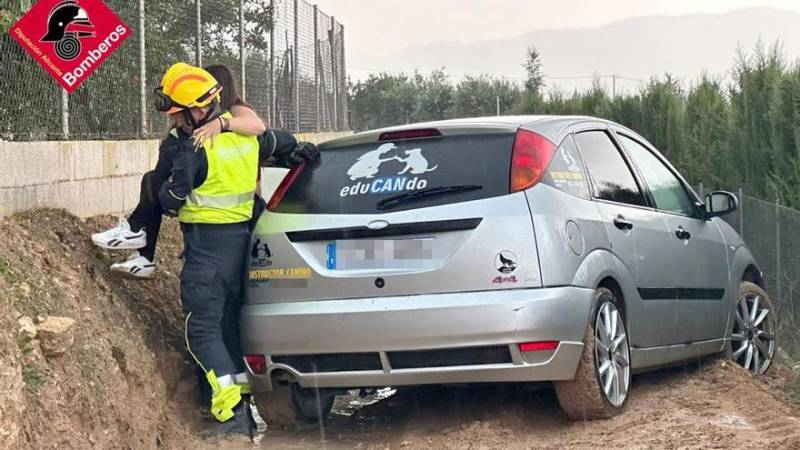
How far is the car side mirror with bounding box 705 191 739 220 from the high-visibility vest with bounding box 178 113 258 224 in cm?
332

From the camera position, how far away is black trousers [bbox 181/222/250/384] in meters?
6.33

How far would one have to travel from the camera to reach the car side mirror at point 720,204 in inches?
312

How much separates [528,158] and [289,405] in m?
1.98

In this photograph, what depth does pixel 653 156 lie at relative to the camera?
796 cm

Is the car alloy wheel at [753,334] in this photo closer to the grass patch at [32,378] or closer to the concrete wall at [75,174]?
the concrete wall at [75,174]

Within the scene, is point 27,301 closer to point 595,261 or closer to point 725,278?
point 595,261

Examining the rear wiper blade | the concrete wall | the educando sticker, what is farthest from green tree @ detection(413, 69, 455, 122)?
the rear wiper blade

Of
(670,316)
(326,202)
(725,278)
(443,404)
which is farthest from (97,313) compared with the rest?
(725,278)

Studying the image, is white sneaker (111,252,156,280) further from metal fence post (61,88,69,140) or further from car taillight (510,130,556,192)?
car taillight (510,130,556,192)

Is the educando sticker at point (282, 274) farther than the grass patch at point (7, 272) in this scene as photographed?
Yes

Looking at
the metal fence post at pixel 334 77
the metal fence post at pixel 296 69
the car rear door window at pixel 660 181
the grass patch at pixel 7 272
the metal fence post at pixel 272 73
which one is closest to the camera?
the grass patch at pixel 7 272

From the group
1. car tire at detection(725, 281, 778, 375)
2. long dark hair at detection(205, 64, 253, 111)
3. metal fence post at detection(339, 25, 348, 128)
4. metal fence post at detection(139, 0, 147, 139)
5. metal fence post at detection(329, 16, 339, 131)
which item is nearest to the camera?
long dark hair at detection(205, 64, 253, 111)

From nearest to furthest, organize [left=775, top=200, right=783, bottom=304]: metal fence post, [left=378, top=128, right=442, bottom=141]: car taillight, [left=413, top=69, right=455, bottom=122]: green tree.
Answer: [left=378, top=128, right=442, bottom=141]: car taillight
[left=775, top=200, right=783, bottom=304]: metal fence post
[left=413, top=69, right=455, bottom=122]: green tree

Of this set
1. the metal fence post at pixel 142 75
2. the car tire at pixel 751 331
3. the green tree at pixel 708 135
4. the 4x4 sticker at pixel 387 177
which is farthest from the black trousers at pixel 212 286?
the green tree at pixel 708 135
